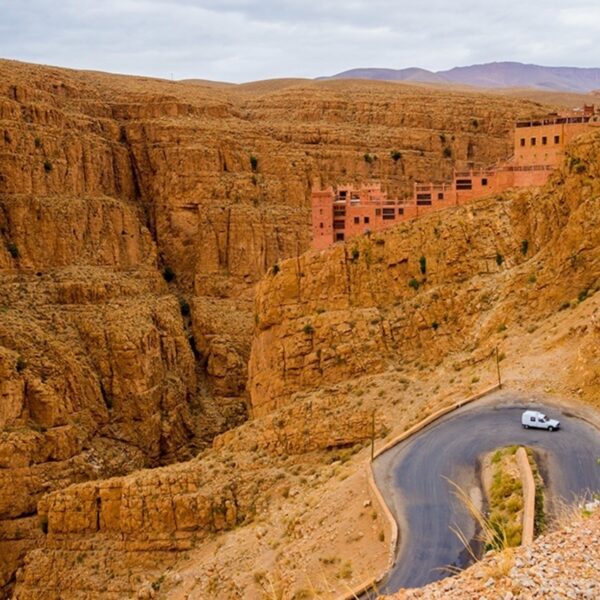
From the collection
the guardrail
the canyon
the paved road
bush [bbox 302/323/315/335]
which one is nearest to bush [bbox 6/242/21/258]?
the canyon

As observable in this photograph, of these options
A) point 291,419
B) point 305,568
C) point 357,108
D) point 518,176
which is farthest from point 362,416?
point 357,108

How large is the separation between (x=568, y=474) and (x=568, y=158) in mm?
19645

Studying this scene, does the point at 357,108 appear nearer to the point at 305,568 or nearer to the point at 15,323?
the point at 15,323

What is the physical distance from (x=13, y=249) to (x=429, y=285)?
3922cm

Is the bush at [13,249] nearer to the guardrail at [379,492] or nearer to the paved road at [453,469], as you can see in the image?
the guardrail at [379,492]

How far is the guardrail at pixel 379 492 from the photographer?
22266 mm

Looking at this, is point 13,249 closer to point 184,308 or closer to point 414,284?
point 184,308

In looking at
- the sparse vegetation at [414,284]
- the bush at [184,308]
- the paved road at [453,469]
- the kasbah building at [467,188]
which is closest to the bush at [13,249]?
the bush at [184,308]

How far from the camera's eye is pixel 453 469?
27.8m

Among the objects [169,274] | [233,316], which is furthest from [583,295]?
[169,274]

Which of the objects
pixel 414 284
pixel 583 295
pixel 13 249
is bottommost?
pixel 13 249

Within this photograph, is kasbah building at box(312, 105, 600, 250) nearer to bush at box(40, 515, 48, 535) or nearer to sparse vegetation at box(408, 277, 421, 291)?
sparse vegetation at box(408, 277, 421, 291)

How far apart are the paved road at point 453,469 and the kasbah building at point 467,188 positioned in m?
16.6

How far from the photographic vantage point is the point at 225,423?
2800 inches
